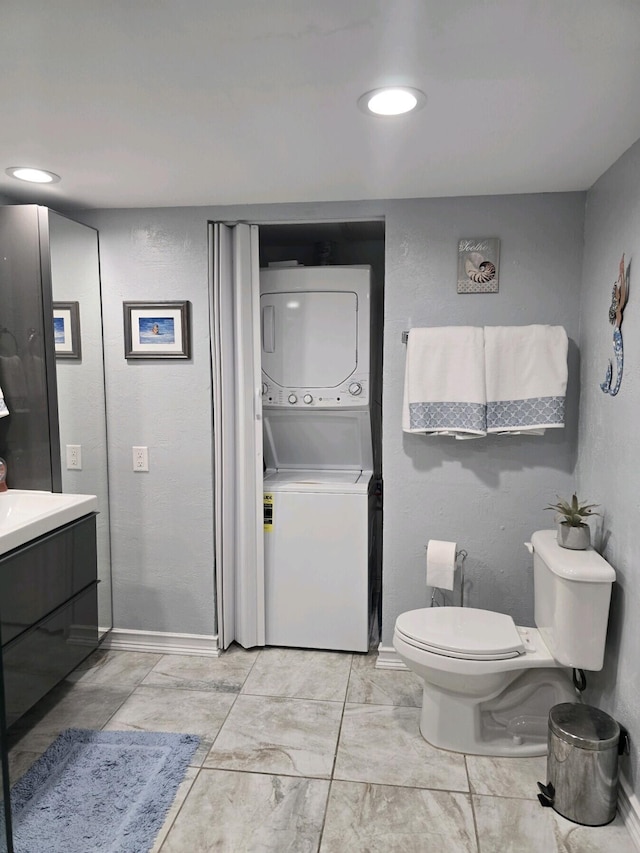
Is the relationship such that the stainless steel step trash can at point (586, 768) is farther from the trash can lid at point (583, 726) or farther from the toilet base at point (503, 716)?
the toilet base at point (503, 716)

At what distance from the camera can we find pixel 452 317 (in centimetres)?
288

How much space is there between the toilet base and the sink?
158cm

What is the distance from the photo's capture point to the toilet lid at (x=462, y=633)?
2291mm

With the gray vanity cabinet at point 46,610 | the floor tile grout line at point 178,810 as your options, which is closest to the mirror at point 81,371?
the gray vanity cabinet at point 46,610

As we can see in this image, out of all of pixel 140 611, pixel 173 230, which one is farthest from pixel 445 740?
pixel 173 230

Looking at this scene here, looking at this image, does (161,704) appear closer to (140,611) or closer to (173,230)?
(140,611)

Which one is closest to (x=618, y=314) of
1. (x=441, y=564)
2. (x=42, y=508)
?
(x=441, y=564)

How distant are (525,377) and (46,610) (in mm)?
2161

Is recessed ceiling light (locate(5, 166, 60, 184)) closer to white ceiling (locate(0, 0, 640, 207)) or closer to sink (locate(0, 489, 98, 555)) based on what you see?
white ceiling (locate(0, 0, 640, 207))

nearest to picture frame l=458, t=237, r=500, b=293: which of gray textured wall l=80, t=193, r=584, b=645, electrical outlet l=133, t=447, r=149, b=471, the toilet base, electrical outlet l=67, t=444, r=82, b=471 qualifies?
gray textured wall l=80, t=193, r=584, b=645

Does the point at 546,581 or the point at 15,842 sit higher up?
the point at 546,581

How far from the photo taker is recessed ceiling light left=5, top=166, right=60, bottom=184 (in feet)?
7.83

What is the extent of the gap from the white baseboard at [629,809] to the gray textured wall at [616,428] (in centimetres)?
4

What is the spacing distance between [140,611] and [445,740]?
1.67 metres
